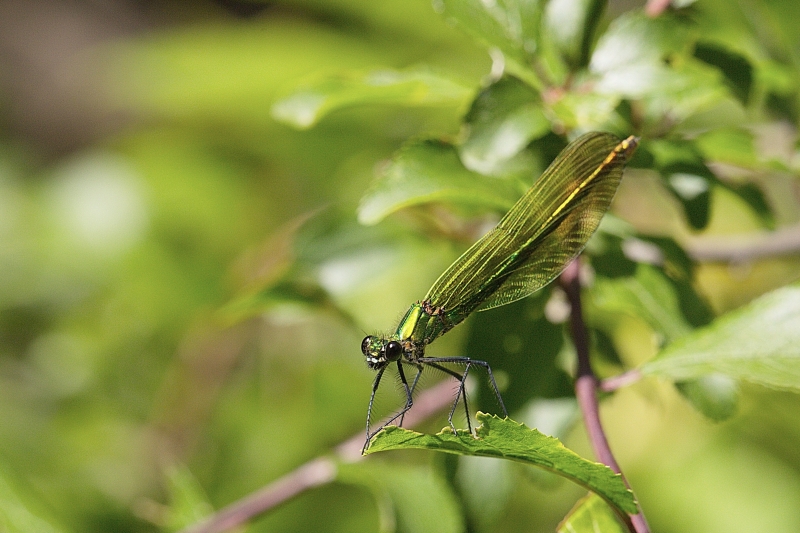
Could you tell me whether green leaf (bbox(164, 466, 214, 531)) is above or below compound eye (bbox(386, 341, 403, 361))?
below

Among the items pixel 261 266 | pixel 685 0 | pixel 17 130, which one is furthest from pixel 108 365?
pixel 17 130

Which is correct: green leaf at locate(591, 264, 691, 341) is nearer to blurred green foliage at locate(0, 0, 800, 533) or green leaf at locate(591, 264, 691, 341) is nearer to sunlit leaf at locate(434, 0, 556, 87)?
blurred green foliage at locate(0, 0, 800, 533)

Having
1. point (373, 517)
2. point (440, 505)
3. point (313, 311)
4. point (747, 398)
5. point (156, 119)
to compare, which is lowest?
point (440, 505)

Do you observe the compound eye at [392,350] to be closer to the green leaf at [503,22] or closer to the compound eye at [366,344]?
the compound eye at [366,344]

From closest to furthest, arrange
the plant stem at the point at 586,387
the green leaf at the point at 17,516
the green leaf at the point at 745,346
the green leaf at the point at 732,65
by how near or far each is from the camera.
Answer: the plant stem at the point at 586,387 → the green leaf at the point at 745,346 → the green leaf at the point at 732,65 → the green leaf at the point at 17,516

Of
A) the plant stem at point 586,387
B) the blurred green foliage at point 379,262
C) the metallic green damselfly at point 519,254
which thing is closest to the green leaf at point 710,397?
the blurred green foliage at point 379,262

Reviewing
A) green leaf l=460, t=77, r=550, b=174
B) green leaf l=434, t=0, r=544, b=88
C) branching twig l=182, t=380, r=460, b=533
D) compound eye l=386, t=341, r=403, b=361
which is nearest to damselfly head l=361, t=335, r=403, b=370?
compound eye l=386, t=341, r=403, b=361

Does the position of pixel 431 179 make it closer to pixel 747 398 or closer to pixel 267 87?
pixel 747 398
